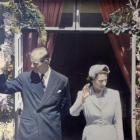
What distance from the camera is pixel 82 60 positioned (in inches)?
176

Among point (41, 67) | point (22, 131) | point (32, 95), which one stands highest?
point (41, 67)

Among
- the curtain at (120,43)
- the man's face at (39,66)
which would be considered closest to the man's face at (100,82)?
the curtain at (120,43)

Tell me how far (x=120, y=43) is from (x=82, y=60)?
0.48 metres

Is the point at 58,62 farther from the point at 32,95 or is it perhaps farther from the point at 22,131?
the point at 22,131

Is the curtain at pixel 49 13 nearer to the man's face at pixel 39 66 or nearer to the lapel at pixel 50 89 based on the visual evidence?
the man's face at pixel 39 66

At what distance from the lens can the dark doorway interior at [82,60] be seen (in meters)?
4.44

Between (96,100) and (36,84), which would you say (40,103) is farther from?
(96,100)

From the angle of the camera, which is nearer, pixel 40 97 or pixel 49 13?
pixel 40 97

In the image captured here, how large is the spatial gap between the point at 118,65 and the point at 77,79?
0.50 meters

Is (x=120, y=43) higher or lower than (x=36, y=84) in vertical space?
higher

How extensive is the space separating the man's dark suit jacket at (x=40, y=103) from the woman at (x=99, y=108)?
179mm

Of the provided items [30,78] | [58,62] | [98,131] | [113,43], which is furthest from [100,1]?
[98,131]

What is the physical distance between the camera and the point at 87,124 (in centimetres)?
442

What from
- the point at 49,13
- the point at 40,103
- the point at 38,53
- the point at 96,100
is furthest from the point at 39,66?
the point at 96,100
